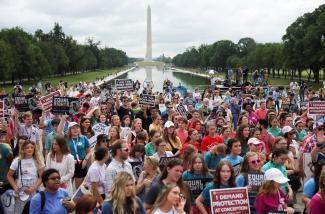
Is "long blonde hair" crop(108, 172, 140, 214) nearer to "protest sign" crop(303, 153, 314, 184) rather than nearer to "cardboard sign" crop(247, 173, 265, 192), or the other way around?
"cardboard sign" crop(247, 173, 265, 192)

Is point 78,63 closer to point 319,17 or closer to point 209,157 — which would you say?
point 319,17

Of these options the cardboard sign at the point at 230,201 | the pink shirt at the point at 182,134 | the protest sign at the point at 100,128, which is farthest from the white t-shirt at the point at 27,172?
the pink shirt at the point at 182,134

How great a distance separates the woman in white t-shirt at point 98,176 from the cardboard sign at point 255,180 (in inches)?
89.0

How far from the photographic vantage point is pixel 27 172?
25.3 feet

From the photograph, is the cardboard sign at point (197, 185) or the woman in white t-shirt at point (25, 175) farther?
the woman in white t-shirt at point (25, 175)

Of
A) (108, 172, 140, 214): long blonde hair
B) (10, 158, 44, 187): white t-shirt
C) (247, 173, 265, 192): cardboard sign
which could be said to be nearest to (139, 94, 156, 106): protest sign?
(10, 158, 44, 187): white t-shirt

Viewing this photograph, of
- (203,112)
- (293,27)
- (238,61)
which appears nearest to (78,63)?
(238,61)

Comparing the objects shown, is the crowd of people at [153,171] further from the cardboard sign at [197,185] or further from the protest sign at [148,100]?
the protest sign at [148,100]

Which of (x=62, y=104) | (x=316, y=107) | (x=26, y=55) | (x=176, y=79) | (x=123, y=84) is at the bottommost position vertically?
(x=176, y=79)

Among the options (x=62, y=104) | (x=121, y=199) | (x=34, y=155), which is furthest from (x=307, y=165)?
(x=62, y=104)

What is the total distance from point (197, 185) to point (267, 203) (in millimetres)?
1225

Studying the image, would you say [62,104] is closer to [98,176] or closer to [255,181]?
[98,176]

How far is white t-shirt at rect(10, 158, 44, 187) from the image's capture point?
766cm

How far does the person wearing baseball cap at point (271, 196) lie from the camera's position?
6215 millimetres
